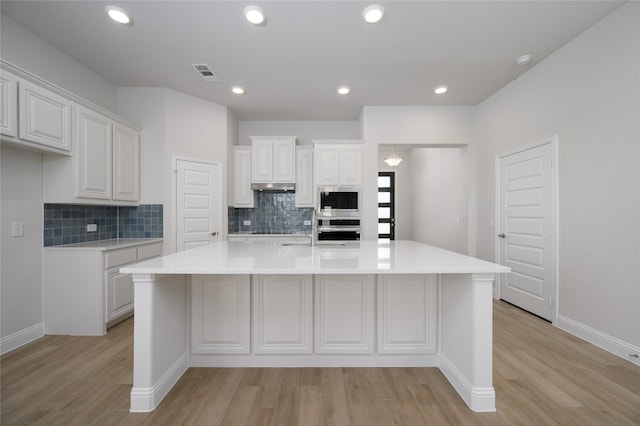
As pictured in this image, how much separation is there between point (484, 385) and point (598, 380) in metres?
1.03

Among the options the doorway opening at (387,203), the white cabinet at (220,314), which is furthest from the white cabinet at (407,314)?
the doorway opening at (387,203)

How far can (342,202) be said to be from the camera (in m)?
4.30

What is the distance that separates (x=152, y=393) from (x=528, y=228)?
13.0 feet

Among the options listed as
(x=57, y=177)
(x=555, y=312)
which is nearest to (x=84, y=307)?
(x=57, y=177)

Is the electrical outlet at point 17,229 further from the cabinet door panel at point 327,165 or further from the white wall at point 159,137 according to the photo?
the cabinet door panel at point 327,165

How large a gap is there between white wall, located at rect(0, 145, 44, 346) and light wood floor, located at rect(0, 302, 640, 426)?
13.7 inches

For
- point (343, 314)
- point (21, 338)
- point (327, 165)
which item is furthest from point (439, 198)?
point (21, 338)

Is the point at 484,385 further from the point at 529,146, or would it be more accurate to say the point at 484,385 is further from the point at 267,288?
the point at 529,146

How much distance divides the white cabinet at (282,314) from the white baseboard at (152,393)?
0.58 m

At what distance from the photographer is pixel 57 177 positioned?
2695 millimetres

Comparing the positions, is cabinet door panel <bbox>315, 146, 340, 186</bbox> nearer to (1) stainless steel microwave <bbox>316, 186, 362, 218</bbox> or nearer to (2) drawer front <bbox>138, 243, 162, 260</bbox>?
(1) stainless steel microwave <bbox>316, 186, 362, 218</bbox>

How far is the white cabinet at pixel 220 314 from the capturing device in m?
2.05

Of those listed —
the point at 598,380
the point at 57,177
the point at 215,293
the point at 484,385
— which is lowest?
the point at 598,380

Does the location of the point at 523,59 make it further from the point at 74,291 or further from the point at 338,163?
the point at 74,291
